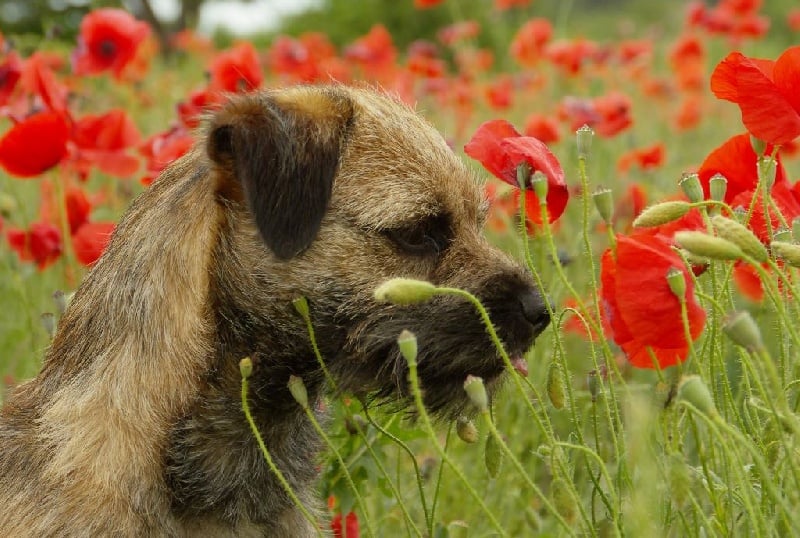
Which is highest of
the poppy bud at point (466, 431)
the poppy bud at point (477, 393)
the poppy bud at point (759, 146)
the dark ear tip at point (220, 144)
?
the poppy bud at point (759, 146)

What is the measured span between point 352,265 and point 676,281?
0.82 metres

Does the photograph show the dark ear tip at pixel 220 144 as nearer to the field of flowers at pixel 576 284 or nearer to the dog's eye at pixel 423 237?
the dog's eye at pixel 423 237

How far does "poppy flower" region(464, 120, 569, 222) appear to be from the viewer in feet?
6.36

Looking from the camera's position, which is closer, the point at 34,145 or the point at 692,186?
the point at 692,186

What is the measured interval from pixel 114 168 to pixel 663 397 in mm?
2083

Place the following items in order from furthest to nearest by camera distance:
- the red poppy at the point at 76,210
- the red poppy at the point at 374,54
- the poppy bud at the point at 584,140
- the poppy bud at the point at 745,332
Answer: the red poppy at the point at 374,54, the red poppy at the point at 76,210, the poppy bud at the point at 584,140, the poppy bud at the point at 745,332

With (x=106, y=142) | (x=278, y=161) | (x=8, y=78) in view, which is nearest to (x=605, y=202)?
(x=278, y=161)

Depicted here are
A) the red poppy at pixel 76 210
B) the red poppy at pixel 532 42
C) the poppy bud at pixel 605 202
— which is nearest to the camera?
the poppy bud at pixel 605 202

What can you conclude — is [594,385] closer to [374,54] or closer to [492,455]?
[492,455]

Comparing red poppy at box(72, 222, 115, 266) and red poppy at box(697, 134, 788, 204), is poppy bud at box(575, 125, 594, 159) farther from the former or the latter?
red poppy at box(72, 222, 115, 266)

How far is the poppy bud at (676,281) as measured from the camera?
1.51 meters

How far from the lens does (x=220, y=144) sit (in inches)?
84.0

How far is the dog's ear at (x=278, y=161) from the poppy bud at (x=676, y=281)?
31.8 inches

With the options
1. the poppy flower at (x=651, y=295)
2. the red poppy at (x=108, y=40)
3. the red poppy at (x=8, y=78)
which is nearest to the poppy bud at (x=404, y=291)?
the poppy flower at (x=651, y=295)
